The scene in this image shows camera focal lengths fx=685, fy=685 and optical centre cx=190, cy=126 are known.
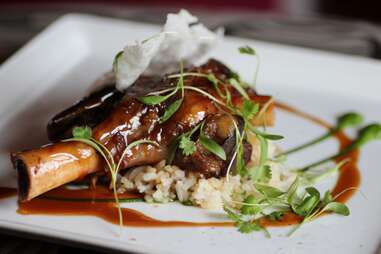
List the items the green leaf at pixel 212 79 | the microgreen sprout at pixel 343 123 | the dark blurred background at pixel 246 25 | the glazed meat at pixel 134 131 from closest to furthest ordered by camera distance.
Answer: the glazed meat at pixel 134 131, the green leaf at pixel 212 79, the microgreen sprout at pixel 343 123, the dark blurred background at pixel 246 25

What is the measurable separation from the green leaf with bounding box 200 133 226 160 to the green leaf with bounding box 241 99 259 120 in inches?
11.4

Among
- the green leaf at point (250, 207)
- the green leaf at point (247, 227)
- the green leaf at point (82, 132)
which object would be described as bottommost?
the green leaf at point (247, 227)

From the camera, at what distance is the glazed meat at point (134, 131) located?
3.31 m

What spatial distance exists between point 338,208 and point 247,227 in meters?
0.51

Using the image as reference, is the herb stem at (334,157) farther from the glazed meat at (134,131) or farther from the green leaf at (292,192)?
the glazed meat at (134,131)

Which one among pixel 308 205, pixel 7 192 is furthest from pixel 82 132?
pixel 308 205

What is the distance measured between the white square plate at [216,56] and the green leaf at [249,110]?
486mm

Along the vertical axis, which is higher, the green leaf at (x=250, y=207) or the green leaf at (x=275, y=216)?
the green leaf at (x=250, y=207)

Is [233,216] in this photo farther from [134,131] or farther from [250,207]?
[134,131]

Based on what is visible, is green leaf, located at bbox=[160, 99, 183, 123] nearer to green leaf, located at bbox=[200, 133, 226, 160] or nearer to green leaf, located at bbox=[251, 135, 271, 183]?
green leaf, located at bbox=[200, 133, 226, 160]

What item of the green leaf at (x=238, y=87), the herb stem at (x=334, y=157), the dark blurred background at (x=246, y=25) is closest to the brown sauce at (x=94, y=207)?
the herb stem at (x=334, y=157)

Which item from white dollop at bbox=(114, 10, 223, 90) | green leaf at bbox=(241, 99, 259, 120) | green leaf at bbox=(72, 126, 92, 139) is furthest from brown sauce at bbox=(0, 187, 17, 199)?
green leaf at bbox=(241, 99, 259, 120)

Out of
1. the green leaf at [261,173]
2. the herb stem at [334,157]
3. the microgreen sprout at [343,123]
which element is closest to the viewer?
the green leaf at [261,173]

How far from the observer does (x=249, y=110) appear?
3.65 meters
